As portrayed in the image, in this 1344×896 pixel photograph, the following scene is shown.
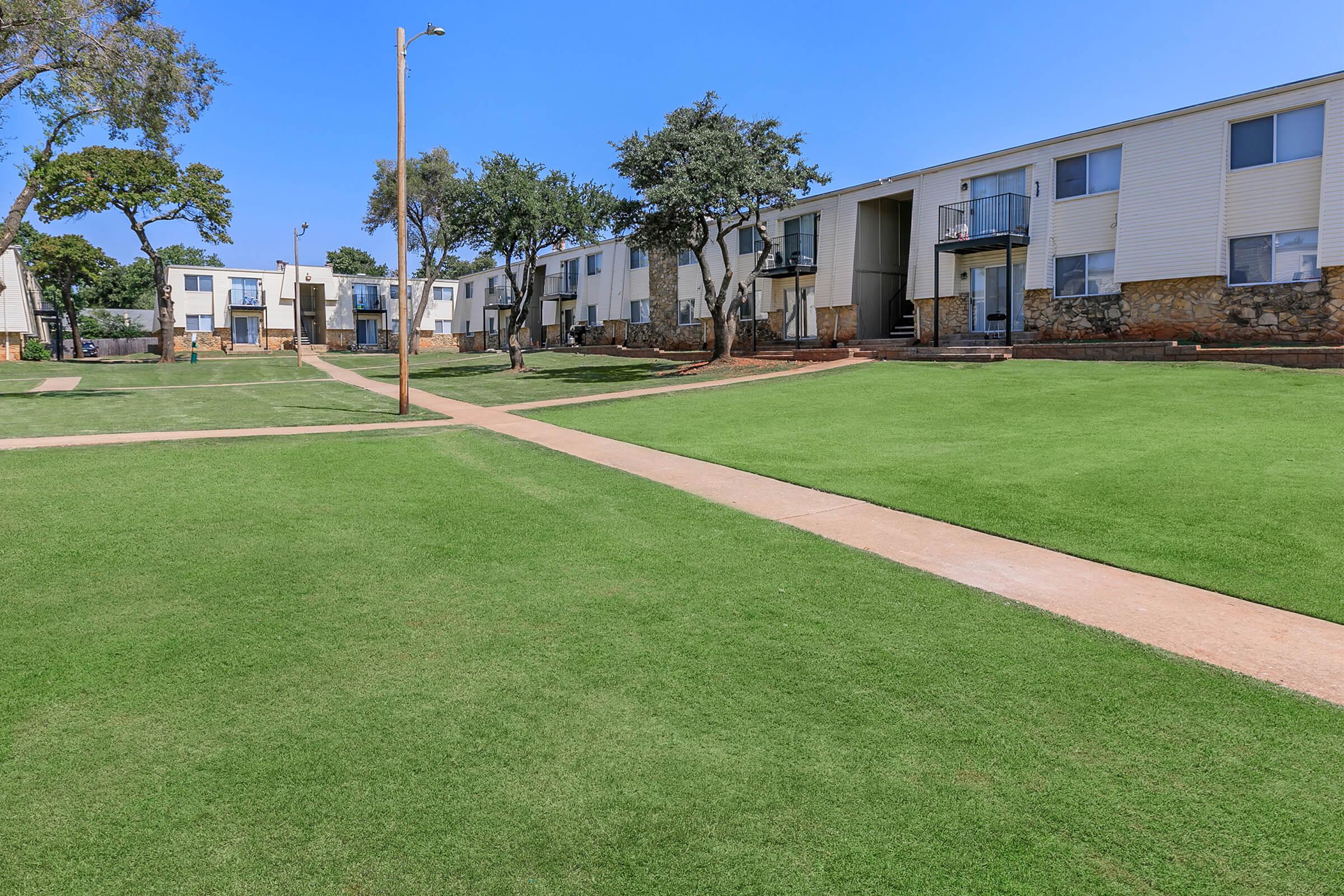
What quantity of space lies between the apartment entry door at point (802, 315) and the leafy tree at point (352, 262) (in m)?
63.3

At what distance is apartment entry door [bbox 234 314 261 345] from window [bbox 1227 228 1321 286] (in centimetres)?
5913

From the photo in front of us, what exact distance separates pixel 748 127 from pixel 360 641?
79.7 ft

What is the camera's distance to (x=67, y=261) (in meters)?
45.5

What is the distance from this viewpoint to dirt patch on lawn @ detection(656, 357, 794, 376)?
2469 cm

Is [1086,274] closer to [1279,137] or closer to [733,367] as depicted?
[1279,137]

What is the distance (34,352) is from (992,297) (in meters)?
45.1

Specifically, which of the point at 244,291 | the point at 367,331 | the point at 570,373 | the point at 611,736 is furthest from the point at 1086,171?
the point at 367,331

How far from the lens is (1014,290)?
25.6 m

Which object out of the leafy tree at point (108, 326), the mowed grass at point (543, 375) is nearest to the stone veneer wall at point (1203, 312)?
the mowed grass at point (543, 375)

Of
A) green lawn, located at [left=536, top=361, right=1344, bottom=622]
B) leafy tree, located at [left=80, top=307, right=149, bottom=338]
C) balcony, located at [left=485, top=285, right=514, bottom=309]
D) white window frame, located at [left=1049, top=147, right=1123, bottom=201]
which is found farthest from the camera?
leafy tree, located at [left=80, top=307, right=149, bottom=338]

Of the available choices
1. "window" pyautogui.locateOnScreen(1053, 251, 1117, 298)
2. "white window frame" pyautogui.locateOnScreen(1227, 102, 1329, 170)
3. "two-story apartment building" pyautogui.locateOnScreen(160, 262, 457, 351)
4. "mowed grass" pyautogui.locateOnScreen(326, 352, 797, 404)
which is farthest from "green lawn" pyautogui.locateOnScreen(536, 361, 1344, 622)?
"two-story apartment building" pyautogui.locateOnScreen(160, 262, 457, 351)

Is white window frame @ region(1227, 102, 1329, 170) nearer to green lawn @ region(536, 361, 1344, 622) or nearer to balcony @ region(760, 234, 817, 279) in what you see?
green lawn @ region(536, 361, 1344, 622)

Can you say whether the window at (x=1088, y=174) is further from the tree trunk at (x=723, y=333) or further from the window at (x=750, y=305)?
the window at (x=750, y=305)

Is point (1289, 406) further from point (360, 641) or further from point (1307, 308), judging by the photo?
point (360, 641)
